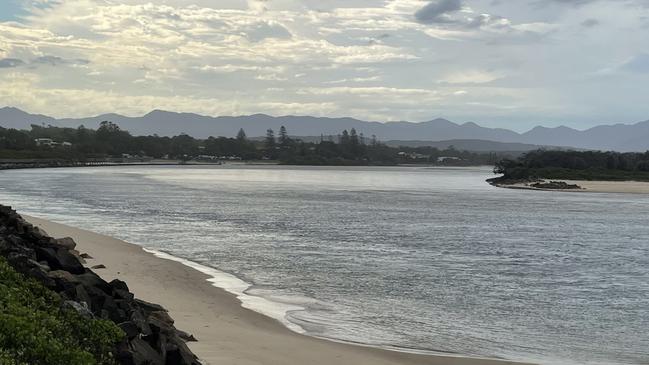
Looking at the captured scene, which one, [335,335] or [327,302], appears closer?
[335,335]

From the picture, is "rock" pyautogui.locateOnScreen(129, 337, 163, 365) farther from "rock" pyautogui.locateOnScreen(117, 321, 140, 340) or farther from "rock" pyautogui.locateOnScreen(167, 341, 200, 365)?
"rock" pyautogui.locateOnScreen(167, 341, 200, 365)

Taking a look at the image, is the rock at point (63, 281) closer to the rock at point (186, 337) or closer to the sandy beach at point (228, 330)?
the rock at point (186, 337)

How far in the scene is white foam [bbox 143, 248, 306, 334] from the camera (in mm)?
13070

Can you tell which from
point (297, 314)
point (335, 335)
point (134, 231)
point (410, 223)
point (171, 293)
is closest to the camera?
point (335, 335)

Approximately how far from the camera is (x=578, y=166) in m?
125

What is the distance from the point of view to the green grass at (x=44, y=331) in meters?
6.35

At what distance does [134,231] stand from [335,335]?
19.5m

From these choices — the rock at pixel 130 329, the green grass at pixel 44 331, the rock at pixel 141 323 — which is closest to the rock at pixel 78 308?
the green grass at pixel 44 331

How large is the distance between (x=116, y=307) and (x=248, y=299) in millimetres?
5382

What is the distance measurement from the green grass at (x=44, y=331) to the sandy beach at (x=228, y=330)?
77.8 inches

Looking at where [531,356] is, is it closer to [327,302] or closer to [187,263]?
[327,302]

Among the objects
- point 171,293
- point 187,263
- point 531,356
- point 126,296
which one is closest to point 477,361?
point 531,356

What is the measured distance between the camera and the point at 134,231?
29031 millimetres

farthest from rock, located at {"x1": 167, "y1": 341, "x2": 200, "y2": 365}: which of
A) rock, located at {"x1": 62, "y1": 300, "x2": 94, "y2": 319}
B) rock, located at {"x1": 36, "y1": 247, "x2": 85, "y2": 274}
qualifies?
rock, located at {"x1": 36, "y1": 247, "x2": 85, "y2": 274}
